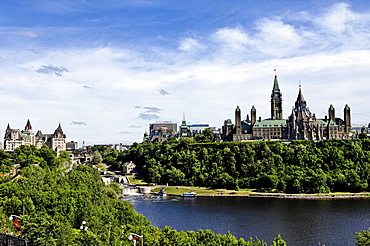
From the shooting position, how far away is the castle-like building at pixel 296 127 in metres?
139

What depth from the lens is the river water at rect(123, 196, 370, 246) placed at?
57969 millimetres

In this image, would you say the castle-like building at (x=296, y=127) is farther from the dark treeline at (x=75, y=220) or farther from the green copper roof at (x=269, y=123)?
the dark treeline at (x=75, y=220)

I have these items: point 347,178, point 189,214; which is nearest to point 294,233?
point 189,214

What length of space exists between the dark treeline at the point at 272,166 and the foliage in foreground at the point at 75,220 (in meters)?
54.0

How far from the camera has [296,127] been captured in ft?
461

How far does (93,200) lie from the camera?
Result: 56.4 meters

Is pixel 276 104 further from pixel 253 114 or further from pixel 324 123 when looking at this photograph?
pixel 324 123

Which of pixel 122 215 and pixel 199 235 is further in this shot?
pixel 122 215

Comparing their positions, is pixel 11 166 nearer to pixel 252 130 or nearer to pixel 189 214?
pixel 189 214

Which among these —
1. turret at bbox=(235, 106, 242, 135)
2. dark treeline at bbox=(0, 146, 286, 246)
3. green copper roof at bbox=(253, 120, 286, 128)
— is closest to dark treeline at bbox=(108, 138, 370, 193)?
turret at bbox=(235, 106, 242, 135)

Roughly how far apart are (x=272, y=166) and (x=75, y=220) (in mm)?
78800

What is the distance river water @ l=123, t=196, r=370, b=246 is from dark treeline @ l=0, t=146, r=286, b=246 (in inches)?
412

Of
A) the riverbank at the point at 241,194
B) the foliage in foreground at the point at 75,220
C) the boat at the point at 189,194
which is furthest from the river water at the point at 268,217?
the foliage in foreground at the point at 75,220

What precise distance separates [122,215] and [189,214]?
90.9 ft
